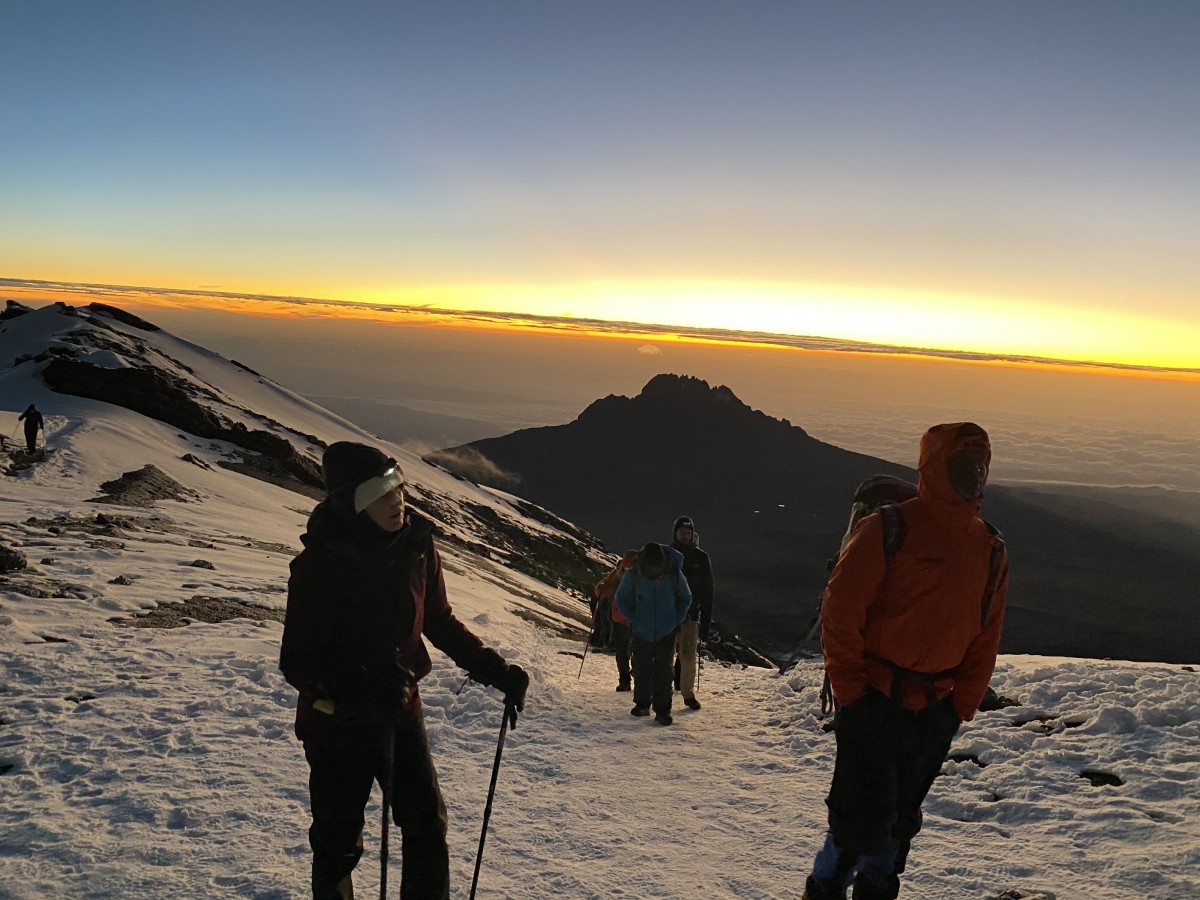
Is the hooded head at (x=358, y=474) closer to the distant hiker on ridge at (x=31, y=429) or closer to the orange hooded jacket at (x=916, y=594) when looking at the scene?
the orange hooded jacket at (x=916, y=594)

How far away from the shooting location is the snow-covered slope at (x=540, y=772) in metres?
4.89

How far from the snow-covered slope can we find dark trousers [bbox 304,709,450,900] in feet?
4.01

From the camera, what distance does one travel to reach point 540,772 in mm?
6945

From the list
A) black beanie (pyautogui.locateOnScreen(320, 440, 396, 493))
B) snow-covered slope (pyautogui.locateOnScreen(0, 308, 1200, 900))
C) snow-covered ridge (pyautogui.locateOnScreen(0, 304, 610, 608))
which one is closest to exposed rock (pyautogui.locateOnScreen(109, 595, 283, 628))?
snow-covered slope (pyautogui.locateOnScreen(0, 308, 1200, 900))

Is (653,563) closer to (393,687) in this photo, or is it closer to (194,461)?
(393,687)

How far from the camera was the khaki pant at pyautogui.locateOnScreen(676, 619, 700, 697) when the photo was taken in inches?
404

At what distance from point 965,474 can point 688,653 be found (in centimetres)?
723

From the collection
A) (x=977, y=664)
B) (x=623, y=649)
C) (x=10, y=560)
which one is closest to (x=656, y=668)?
(x=623, y=649)

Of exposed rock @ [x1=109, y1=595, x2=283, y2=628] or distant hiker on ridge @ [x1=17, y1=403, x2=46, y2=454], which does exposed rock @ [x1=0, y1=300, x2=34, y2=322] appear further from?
exposed rock @ [x1=109, y1=595, x2=283, y2=628]

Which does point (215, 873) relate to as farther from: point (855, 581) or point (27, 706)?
point (855, 581)

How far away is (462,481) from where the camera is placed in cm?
6712

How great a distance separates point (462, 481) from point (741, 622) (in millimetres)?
43002

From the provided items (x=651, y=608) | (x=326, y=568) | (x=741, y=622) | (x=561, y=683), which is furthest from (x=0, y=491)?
(x=741, y=622)

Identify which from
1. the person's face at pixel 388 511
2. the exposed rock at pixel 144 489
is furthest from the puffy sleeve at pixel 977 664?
the exposed rock at pixel 144 489
